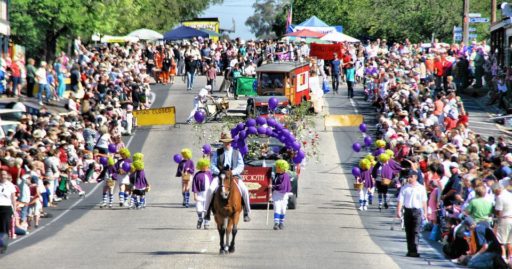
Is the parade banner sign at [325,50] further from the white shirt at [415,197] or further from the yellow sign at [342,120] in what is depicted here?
the white shirt at [415,197]

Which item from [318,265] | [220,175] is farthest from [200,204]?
[318,265]

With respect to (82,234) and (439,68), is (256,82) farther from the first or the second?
(82,234)

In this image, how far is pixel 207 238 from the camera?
26.6m

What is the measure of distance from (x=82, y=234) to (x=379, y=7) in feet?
165

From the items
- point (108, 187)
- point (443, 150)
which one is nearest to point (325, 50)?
point (108, 187)

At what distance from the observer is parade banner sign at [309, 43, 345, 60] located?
60.7 meters

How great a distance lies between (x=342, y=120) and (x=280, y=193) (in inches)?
817

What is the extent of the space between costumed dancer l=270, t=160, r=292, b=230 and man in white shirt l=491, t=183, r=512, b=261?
7.60 metres

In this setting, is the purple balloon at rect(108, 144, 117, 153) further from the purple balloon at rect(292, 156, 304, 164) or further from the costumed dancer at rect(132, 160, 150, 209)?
the purple balloon at rect(292, 156, 304, 164)

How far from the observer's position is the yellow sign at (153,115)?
5075 cm

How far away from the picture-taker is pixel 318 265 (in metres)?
22.1

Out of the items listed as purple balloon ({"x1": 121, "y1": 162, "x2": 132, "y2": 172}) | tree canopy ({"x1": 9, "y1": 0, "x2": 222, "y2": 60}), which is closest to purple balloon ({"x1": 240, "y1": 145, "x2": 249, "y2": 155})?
purple balloon ({"x1": 121, "y1": 162, "x2": 132, "y2": 172})

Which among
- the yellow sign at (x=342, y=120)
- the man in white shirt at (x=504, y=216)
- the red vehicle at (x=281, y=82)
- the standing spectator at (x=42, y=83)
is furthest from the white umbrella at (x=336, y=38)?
the man in white shirt at (x=504, y=216)

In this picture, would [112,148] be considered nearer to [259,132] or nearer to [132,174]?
[132,174]
